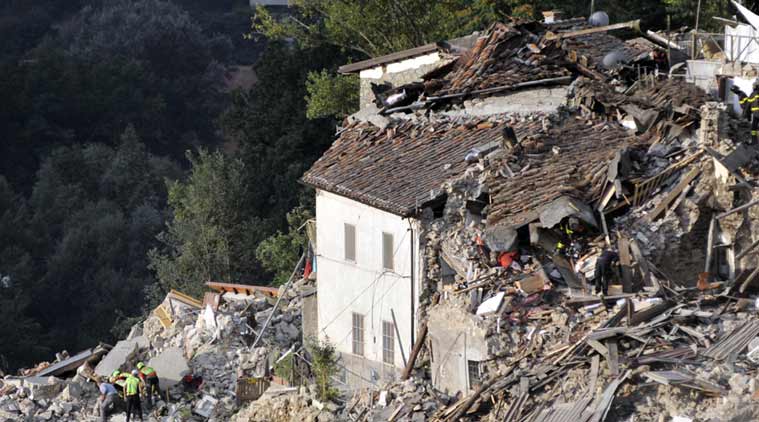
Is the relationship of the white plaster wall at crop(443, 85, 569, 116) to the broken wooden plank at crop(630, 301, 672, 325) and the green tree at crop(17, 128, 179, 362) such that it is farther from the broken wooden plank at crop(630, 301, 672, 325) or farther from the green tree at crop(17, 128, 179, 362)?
the green tree at crop(17, 128, 179, 362)

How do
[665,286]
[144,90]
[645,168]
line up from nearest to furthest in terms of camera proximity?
1. [665,286]
2. [645,168]
3. [144,90]

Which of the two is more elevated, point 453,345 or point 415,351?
point 453,345

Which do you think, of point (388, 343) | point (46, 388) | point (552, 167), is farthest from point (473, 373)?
point (46, 388)

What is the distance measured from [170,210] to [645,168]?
43.9 meters

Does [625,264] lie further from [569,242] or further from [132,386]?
[132,386]

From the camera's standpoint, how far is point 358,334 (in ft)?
95.0

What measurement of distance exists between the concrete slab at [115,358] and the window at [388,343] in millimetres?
6851

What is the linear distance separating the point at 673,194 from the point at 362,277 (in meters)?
6.24

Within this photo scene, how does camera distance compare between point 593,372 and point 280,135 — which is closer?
point 593,372

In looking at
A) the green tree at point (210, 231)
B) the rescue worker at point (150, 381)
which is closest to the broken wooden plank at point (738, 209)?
the rescue worker at point (150, 381)

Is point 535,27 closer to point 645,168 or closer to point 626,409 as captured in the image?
point 645,168

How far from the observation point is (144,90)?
8400cm

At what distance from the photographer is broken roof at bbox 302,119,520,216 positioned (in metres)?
27.7

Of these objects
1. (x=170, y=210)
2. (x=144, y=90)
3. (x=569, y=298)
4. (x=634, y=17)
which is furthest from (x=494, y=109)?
(x=144, y=90)
